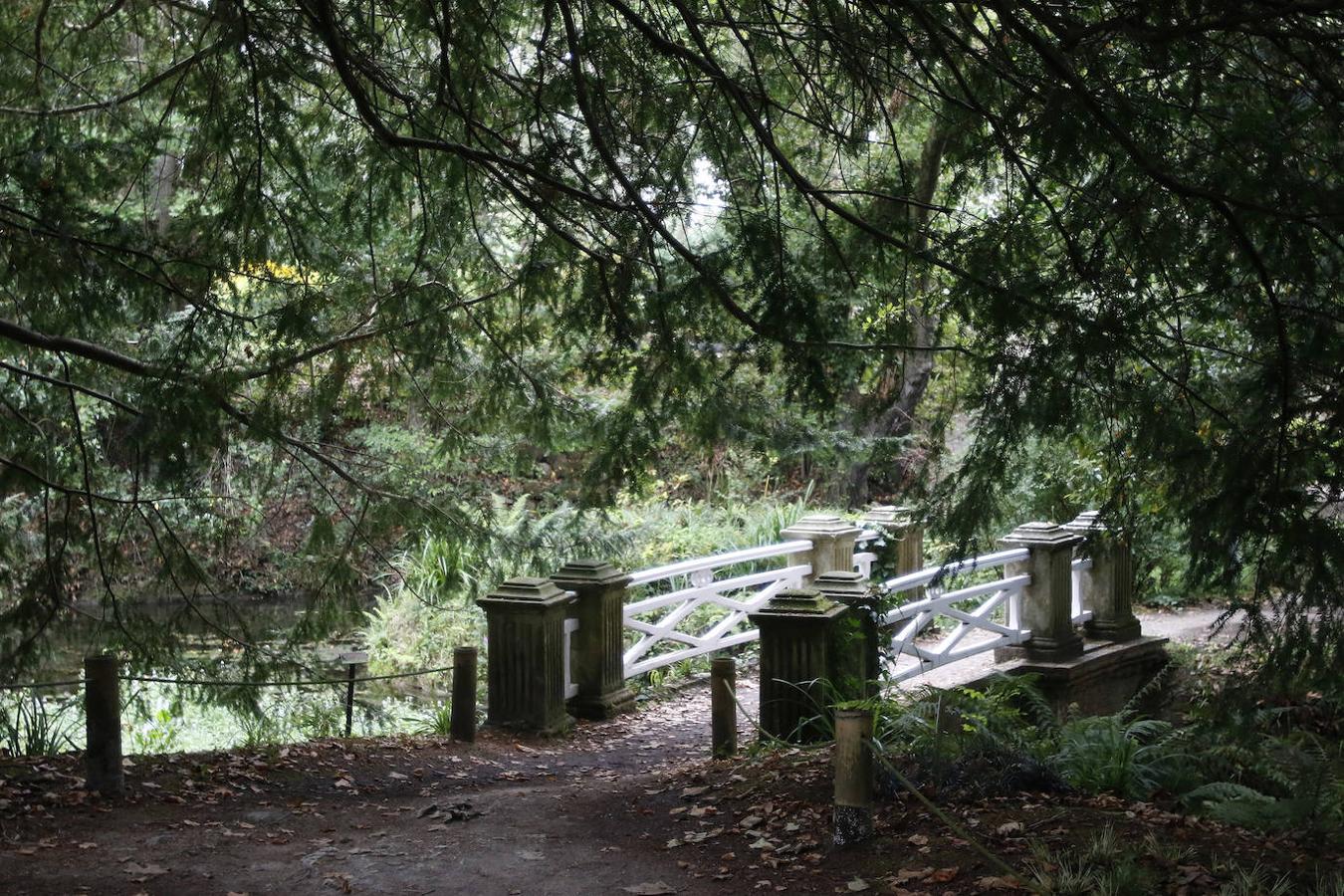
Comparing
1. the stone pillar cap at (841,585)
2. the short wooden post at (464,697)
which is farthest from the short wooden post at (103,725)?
the stone pillar cap at (841,585)

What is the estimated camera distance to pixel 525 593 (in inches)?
363

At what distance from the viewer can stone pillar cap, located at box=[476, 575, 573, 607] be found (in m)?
9.16

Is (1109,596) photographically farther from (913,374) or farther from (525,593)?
(525,593)

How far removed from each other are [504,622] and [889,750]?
12.1ft

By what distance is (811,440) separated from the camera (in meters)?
8.39

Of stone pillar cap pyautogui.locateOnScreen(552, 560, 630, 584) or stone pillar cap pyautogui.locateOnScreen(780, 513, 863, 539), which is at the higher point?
stone pillar cap pyautogui.locateOnScreen(780, 513, 863, 539)

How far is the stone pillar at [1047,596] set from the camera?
11.6 metres

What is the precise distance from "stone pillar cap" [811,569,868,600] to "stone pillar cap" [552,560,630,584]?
5.95 ft

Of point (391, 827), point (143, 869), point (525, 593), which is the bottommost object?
point (391, 827)

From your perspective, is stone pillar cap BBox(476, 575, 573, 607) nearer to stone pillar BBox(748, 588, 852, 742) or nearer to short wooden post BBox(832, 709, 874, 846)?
stone pillar BBox(748, 588, 852, 742)

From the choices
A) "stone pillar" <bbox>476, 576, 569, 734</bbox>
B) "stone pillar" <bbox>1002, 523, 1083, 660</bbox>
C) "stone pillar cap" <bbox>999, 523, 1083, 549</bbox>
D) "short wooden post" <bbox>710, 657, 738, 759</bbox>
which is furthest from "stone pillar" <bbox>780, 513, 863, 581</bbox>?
"short wooden post" <bbox>710, 657, 738, 759</bbox>

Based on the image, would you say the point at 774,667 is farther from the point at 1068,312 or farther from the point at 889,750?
the point at 1068,312

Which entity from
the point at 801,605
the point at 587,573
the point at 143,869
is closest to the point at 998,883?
the point at 801,605

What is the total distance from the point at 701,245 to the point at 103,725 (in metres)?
4.18
